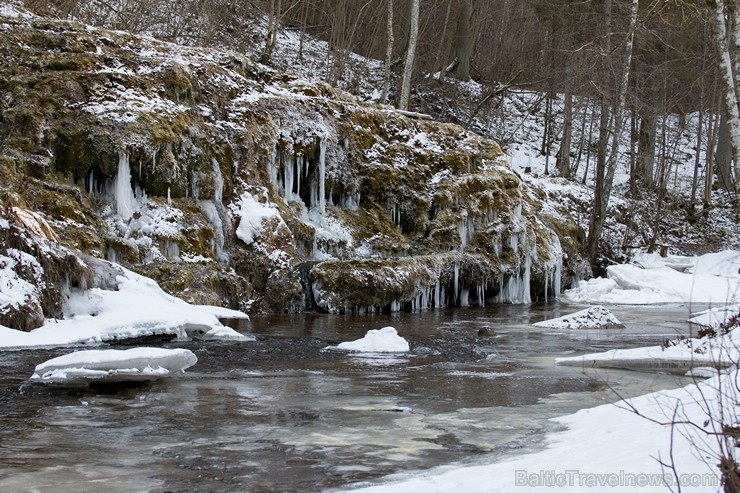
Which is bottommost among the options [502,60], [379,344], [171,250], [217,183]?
[379,344]

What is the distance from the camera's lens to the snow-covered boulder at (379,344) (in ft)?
33.2

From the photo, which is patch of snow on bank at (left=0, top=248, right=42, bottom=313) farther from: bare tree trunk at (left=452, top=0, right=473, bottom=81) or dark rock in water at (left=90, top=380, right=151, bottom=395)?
bare tree trunk at (left=452, top=0, right=473, bottom=81)

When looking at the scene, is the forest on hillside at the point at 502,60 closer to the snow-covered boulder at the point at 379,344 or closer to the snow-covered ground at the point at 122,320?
the snow-covered boulder at the point at 379,344

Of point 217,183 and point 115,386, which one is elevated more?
point 217,183

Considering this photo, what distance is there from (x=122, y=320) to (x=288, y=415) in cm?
457

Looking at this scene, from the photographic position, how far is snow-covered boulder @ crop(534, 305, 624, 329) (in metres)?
13.5

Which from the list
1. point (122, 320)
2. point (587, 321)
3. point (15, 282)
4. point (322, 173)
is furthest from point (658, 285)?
point (15, 282)

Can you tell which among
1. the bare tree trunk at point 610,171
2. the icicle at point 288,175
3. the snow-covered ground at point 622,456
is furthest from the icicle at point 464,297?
the snow-covered ground at point 622,456

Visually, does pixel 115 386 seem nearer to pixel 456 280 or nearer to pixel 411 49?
pixel 456 280

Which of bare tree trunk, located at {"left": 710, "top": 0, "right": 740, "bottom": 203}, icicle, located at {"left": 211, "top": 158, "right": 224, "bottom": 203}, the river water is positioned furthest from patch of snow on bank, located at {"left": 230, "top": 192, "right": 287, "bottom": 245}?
bare tree trunk, located at {"left": 710, "top": 0, "right": 740, "bottom": 203}

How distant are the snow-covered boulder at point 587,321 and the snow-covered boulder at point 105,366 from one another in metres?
7.94

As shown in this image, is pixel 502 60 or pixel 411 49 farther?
pixel 502 60

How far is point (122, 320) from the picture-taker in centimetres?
992

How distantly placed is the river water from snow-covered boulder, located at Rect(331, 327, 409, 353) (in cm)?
27
